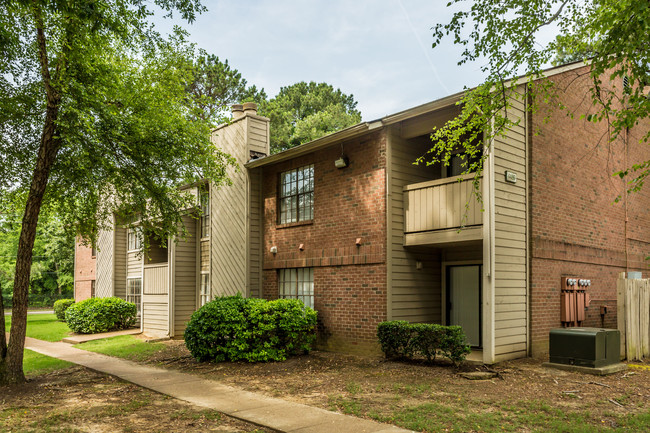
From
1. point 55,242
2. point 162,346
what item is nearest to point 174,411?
point 162,346

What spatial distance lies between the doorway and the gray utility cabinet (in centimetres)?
247

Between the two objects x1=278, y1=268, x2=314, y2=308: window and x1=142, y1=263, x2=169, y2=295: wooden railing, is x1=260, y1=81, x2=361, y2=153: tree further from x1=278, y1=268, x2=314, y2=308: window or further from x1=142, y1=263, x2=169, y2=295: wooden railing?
x1=278, y1=268, x2=314, y2=308: window

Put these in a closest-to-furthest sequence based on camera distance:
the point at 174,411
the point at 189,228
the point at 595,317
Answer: the point at 174,411
the point at 595,317
the point at 189,228

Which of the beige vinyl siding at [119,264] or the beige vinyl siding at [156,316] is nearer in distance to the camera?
the beige vinyl siding at [156,316]

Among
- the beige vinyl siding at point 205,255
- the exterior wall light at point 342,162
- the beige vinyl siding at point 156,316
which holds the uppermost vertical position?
the exterior wall light at point 342,162

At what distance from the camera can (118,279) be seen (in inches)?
917

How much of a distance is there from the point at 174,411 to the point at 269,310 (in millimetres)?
4735

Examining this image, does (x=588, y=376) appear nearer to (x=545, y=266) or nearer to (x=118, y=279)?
(x=545, y=266)

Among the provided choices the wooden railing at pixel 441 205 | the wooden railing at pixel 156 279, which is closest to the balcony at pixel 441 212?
the wooden railing at pixel 441 205

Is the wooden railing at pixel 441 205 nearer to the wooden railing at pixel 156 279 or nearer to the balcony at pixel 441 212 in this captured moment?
the balcony at pixel 441 212

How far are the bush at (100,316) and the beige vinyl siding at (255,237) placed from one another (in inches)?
300

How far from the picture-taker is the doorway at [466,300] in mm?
12734

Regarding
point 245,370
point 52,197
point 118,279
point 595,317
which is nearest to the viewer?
point 245,370

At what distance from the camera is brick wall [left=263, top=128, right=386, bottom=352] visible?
40.0 ft
